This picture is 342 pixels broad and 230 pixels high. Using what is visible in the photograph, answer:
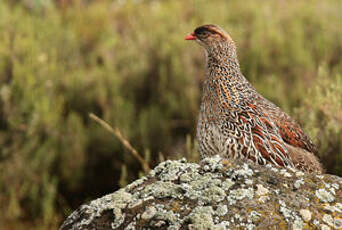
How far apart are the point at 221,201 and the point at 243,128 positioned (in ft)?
3.51

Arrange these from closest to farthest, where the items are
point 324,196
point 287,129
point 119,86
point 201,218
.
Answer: point 201,218 → point 324,196 → point 287,129 → point 119,86

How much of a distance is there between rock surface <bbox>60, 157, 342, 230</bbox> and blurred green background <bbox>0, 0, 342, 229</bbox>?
162cm

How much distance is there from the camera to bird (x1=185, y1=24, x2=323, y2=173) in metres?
3.17

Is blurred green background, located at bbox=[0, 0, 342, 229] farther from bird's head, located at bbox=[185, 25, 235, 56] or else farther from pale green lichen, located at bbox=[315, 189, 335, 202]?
pale green lichen, located at bbox=[315, 189, 335, 202]

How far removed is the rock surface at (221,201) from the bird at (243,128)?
76 cm

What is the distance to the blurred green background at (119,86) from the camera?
16.6 feet

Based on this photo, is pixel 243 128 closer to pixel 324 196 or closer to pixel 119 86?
pixel 324 196

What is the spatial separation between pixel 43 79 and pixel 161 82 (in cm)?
141

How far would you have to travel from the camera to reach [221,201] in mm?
2197

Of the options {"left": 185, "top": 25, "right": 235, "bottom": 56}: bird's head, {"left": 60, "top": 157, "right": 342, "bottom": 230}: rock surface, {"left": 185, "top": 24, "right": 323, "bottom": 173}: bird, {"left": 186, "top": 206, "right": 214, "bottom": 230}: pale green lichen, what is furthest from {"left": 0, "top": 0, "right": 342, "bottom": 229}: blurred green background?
{"left": 186, "top": 206, "right": 214, "bottom": 230}: pale green lichen

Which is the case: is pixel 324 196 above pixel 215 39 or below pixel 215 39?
below

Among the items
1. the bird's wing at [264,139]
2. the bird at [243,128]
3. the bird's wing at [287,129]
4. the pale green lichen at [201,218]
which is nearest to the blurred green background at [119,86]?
the bird's wing at [287,129]

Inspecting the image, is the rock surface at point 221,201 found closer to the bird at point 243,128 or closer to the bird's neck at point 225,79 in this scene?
the bird at point 243,128

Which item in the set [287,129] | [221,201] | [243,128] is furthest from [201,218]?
[287,129]
